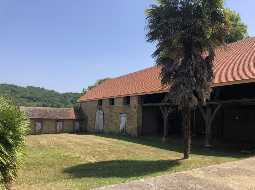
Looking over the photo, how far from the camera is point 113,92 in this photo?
32.6 meters

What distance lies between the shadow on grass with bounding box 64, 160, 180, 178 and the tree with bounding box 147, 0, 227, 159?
5.93 ft

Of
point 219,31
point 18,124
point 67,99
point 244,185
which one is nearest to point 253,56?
point 219,31

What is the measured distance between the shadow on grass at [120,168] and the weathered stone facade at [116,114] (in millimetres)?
12992

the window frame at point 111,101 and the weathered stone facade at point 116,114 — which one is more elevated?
the window frame at point 111,101

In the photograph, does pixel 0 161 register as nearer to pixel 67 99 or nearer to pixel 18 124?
pixel 18 124

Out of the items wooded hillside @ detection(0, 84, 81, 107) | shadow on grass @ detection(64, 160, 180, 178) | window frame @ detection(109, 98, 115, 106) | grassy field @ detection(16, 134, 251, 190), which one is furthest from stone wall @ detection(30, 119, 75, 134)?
wooded hillside @ detection(0, 84, 81, 107)

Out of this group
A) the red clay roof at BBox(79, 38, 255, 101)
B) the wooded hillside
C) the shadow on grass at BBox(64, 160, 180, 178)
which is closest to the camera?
the shadow on grass at BBox(64, 160, 180, 178)

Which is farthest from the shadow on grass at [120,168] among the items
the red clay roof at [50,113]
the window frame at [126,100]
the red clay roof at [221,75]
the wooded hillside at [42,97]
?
the wooded hillside at [42,97]

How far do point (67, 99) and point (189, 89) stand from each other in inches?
3048

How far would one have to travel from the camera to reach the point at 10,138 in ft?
28.6

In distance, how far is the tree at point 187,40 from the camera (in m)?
13.1

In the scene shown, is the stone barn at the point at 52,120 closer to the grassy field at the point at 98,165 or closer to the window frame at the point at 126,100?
the window frame at the point at 126,100

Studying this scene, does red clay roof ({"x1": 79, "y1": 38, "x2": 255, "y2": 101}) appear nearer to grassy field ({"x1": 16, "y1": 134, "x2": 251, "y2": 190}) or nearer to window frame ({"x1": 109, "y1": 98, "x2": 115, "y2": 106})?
window frame ({"x1": 109, "y1": 98, "x2": 115, "y2": 106})

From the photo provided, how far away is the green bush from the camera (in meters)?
8.53
